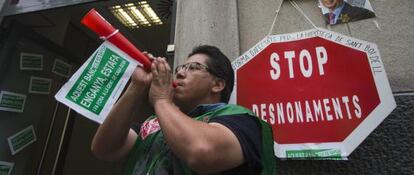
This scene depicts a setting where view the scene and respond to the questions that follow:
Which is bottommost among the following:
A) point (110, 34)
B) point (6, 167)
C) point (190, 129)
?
point (6, 167)

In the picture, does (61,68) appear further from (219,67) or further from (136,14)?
(219,67)

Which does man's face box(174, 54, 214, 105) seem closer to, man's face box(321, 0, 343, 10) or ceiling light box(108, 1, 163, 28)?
man's face box(321, 0, 343, 10)

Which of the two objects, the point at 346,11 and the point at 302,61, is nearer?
the point at 302,61

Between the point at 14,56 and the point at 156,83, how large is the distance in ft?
8.85

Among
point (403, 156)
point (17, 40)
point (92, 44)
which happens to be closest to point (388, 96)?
point (403, 156)

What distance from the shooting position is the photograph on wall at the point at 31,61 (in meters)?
3.35

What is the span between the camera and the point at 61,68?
3834 mm

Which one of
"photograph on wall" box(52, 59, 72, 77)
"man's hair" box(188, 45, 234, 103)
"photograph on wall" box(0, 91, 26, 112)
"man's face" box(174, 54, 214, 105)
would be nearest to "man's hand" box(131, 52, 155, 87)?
"man's face" box(174, 54, 214, 105)

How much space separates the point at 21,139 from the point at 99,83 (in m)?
2.56

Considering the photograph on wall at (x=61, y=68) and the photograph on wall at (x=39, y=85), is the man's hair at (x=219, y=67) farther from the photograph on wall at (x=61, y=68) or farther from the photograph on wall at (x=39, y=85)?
the photograph on wall at (x=61, y=68)

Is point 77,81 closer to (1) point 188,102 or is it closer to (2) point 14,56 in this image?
(1) point 188,102

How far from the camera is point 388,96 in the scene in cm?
163

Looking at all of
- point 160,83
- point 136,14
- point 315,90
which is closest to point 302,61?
point 315,90

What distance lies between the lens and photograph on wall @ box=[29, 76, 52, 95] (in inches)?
137
